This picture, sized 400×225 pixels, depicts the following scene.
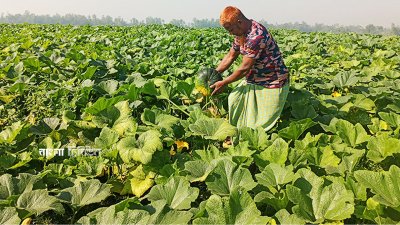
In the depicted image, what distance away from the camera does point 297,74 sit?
21.5 feet

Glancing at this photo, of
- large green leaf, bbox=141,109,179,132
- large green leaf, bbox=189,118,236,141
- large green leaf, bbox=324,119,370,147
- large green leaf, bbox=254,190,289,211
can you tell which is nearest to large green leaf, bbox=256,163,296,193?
large green leaf, bbox=254,190,289,211

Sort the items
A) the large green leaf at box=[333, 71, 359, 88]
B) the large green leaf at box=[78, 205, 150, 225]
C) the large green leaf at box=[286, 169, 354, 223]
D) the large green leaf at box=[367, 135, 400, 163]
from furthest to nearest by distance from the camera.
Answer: the large green leaf at box=[333, 71, 359, 88], the large green leaf at box=[367, 135, 400, 163], the large green leaf at box=[286, 169, 354, 223], the large green leaf at box=[78, 205, 150, 225]

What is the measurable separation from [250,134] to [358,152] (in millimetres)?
919

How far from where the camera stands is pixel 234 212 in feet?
6.95

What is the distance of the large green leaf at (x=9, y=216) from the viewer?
2.08 meters

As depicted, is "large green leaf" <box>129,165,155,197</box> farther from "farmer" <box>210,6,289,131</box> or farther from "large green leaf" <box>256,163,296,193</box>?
"farmer" <box>210,6,289,131</box>

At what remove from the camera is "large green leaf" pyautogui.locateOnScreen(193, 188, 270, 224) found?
2063mm

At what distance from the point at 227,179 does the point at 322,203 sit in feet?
2.14

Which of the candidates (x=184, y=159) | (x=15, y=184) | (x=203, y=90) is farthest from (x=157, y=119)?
(x=15, y=184)

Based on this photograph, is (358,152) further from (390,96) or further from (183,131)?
(390,96)

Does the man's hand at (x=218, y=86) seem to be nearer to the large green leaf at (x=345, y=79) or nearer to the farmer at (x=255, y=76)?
the farmer at (x=255, y=76)

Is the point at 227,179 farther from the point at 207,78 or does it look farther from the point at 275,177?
the point at 207,78

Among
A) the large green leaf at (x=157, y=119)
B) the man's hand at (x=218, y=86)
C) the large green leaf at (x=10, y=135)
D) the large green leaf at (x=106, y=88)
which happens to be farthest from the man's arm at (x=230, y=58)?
the large green leaf at (x=10, y=135)

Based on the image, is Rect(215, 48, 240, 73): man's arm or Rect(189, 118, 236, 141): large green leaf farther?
Rect(215, 48, 240, 73): man's arm
